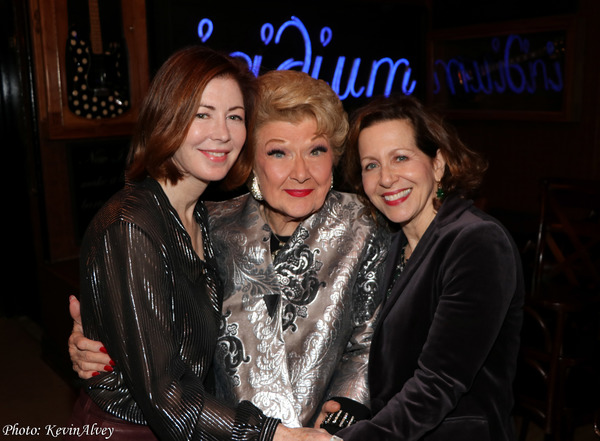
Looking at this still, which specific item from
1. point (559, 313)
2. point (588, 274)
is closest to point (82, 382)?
point (559, 313)

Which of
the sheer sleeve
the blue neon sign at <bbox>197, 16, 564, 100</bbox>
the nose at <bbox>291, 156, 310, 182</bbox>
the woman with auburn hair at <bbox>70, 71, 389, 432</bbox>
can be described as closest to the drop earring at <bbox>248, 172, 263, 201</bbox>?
the woman with auburn hair at <bbox>70, 71, 389, 432</bbox>

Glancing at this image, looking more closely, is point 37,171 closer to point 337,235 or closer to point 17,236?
point 17,236

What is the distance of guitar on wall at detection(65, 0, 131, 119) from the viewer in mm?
3773

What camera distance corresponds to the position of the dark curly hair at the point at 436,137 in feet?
5.97

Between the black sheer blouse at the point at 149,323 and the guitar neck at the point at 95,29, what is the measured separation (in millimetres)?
2565

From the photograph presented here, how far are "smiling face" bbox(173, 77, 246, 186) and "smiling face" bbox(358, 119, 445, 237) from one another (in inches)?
17.0

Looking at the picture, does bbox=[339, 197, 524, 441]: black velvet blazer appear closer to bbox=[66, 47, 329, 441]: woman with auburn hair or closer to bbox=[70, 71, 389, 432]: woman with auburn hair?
bbox=[70, 71, 389, 432]: woman with auburn hair

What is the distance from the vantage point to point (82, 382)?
1.69 m

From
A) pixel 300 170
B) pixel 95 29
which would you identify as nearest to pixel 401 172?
pixel 300 170

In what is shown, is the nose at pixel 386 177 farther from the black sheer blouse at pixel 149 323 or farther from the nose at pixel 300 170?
A: the black sheer blouse at pixel 149 323

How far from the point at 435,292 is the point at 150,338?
77 cm

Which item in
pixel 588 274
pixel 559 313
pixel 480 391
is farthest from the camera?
pixel 588 274

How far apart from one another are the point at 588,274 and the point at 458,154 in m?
2.20

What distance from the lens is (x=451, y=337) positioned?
4.97ft
